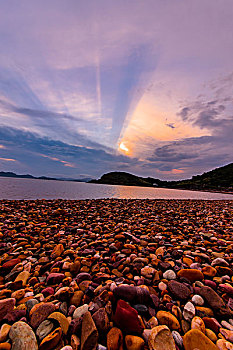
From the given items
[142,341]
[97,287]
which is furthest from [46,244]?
[142,341]

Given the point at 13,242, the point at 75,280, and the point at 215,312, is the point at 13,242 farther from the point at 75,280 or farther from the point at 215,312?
the point at 215,312

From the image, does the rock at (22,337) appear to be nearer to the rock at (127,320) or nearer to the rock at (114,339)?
the rock at (114,339)

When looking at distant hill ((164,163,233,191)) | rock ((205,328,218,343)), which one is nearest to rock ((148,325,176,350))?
rock ((205,328,218,343))

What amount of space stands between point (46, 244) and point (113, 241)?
1.97 m

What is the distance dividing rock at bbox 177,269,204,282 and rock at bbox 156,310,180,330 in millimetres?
1000

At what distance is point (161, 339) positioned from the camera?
158 centimetres

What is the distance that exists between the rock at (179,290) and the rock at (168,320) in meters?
0.44

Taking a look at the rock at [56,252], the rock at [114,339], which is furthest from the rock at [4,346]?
the rock at [56,252]

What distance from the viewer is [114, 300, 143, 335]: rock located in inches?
66.4

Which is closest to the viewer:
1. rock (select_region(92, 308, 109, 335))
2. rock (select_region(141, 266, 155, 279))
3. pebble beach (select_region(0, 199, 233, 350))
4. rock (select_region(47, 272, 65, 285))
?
pebble beach (select_region(0, 199, 233, 350))

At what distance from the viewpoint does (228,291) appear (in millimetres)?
2332

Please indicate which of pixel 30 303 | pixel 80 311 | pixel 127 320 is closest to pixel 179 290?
pixel 127 320

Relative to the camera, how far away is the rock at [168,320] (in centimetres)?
177

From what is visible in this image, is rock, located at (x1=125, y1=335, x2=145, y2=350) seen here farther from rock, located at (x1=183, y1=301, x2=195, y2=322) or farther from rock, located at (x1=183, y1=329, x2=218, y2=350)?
rock, located at (x1=183, y1=301, x2=195, y2=322)
